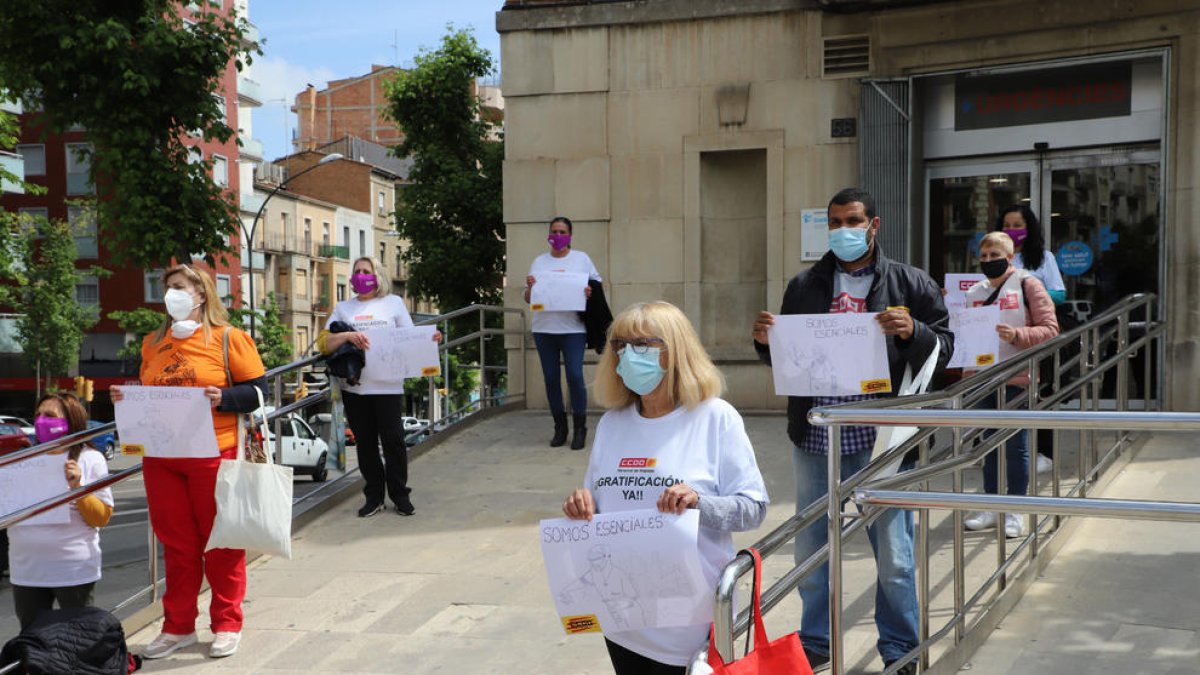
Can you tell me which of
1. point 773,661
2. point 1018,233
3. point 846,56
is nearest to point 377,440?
point 1018,233

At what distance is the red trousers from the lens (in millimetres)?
5758

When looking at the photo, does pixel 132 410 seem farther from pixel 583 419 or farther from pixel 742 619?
pixel 583 419

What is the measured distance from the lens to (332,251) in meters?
75.8

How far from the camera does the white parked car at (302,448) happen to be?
8500 mm

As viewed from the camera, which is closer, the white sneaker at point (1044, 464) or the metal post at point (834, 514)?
the metal post at point (834, 514)

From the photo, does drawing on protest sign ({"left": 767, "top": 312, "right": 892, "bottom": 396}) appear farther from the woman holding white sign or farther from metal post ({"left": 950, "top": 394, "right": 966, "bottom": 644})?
the woman holding white sign

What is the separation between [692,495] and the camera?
3.10 m

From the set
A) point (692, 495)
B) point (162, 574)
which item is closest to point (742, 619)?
point (692, 495)

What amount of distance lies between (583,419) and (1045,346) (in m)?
4.59

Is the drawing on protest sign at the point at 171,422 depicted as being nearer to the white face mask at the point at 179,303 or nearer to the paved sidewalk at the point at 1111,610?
the white face mask at the point at 179,303

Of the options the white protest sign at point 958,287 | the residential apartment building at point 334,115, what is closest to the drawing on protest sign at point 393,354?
the white protest sign at point 958,287

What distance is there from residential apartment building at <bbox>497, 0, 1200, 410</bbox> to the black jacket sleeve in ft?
23.2

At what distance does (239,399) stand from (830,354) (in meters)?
2.83

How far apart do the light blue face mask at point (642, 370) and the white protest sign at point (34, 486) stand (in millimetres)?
3765
